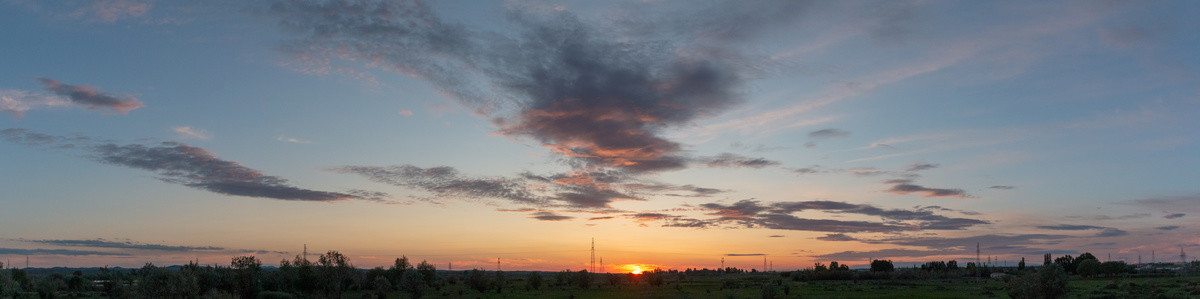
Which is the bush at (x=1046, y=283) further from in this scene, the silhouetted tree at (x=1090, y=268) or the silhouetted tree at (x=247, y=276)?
the silhouetted tree at (x=1090, y=268)

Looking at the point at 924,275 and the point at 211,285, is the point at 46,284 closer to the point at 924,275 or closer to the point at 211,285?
the point at 211,285

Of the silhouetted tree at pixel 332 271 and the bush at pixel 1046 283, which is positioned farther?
the silhouetted tree at pixel 332 271

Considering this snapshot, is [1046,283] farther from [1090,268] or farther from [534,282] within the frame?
[1090,268]

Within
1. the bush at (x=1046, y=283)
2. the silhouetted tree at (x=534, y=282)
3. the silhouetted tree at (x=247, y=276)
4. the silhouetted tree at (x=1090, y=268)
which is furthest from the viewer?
the silhouetted tree at (x=1090, y=268)

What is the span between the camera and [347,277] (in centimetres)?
9044

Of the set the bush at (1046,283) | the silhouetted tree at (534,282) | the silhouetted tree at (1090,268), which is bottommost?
the silhouetted tree at (1090,268)

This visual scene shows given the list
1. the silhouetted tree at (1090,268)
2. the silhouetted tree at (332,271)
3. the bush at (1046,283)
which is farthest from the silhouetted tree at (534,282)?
the silhouetted tree at (1090,268)

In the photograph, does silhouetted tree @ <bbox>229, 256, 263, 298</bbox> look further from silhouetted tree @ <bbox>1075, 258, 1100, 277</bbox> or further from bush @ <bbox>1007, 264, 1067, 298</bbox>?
silhouetted tree @ <bbox>1075, 258, 1100, 277</bbox>

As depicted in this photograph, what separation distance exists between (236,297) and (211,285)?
1950 centimetres

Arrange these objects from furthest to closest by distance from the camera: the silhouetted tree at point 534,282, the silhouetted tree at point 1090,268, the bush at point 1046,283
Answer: the silhouetted tree at point 1090,268, the silhouetted tree at point 534,282, the bush at point 1046,283

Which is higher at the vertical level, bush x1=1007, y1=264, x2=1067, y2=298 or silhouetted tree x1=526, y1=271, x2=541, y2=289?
bush x1=1007, y1=264, x2=1067, y2=298

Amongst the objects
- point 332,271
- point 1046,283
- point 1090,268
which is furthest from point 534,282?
point 1090,268

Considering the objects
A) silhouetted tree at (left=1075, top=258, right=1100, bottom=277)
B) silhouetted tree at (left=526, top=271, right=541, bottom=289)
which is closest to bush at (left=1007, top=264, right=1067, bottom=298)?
silhouetted tree at (left=526, top=271, right=541, bottom=289)

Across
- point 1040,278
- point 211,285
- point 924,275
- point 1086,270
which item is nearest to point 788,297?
point 1040,278
